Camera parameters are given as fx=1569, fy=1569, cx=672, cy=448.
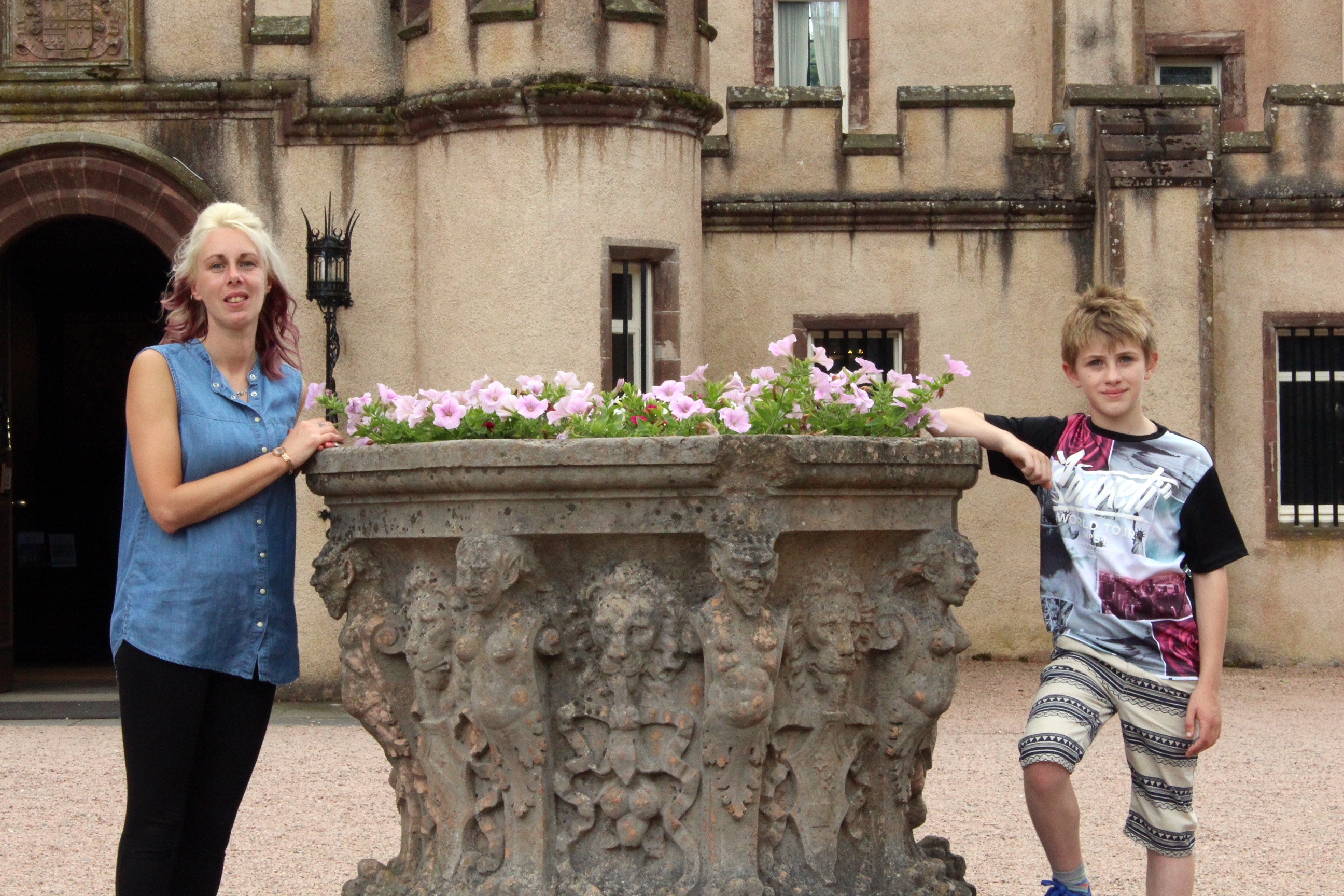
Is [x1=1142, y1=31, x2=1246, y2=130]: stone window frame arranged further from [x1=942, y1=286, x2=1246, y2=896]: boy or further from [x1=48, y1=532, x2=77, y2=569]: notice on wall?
[x1=942, y1=286, x2=1246, y2=896]: boy

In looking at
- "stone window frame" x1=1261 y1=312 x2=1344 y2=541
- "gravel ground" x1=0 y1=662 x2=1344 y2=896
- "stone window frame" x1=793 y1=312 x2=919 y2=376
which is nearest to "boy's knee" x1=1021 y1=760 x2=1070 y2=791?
"gravel ground" x1=0 y1=662 x2=1344 y2=896

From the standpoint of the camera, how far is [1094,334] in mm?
3844

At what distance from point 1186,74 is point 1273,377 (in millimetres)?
5492

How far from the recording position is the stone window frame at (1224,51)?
51.9 ft

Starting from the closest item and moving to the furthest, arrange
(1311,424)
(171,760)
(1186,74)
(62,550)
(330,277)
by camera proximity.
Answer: (171,760)
(330,277)
(1311,424)
(62,550)
(1186,74)

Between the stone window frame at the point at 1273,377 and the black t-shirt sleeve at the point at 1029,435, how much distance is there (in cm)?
835

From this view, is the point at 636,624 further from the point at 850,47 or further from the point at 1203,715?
the point at 850,47

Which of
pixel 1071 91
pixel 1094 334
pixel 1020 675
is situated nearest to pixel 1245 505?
pixel 1020 675

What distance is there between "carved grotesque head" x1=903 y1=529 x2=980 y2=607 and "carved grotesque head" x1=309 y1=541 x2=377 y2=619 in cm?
130

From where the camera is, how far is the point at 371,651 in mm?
3816

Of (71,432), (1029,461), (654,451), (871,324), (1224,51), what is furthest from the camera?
(1224,51)

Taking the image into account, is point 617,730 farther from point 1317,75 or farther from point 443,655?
point 1317,75

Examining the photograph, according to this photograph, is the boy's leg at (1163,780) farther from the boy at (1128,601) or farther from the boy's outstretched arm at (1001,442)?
the boy's outstretched arm at (1001,442)

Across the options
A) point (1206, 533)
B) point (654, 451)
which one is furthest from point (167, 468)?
point (1206, 533)
